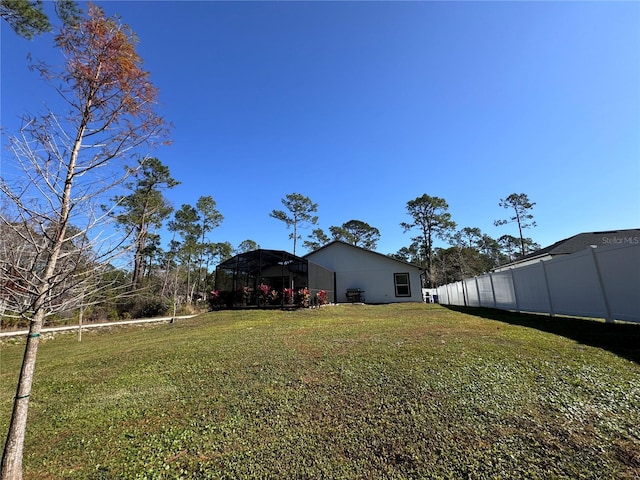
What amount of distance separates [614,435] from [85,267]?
451 cm

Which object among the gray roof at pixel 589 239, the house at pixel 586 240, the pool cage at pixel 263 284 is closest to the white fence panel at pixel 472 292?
the house at pixel 586 240

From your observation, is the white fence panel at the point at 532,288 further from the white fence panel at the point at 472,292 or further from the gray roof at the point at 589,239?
the gray roof at the point at 589,239

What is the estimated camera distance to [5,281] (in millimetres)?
1960

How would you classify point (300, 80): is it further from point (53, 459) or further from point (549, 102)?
point (53, 459)

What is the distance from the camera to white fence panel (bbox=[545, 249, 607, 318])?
5.89 m

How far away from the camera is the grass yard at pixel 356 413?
77.7 inches

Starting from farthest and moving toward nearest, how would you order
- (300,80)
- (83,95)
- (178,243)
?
(178,243)
(300,80)
(83,95)

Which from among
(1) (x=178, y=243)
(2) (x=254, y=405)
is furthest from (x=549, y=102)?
(1) (x=178, y=243)

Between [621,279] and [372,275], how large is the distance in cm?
1507

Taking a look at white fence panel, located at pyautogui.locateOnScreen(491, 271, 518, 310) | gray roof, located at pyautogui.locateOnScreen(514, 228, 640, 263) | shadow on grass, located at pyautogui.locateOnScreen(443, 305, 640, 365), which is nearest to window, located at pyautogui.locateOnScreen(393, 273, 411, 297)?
white fence panel, located at pyautogui.locateOnScreen(491, 271, 518, 310)

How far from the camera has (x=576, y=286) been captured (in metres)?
6.46

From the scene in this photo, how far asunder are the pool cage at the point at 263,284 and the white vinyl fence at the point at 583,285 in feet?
29.2

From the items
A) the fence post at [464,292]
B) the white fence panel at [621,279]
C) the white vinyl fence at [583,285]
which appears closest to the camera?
the white fence panel at [621,279]

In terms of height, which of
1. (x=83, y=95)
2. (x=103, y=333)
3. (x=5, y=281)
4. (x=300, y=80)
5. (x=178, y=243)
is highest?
(x=300, y=80)
